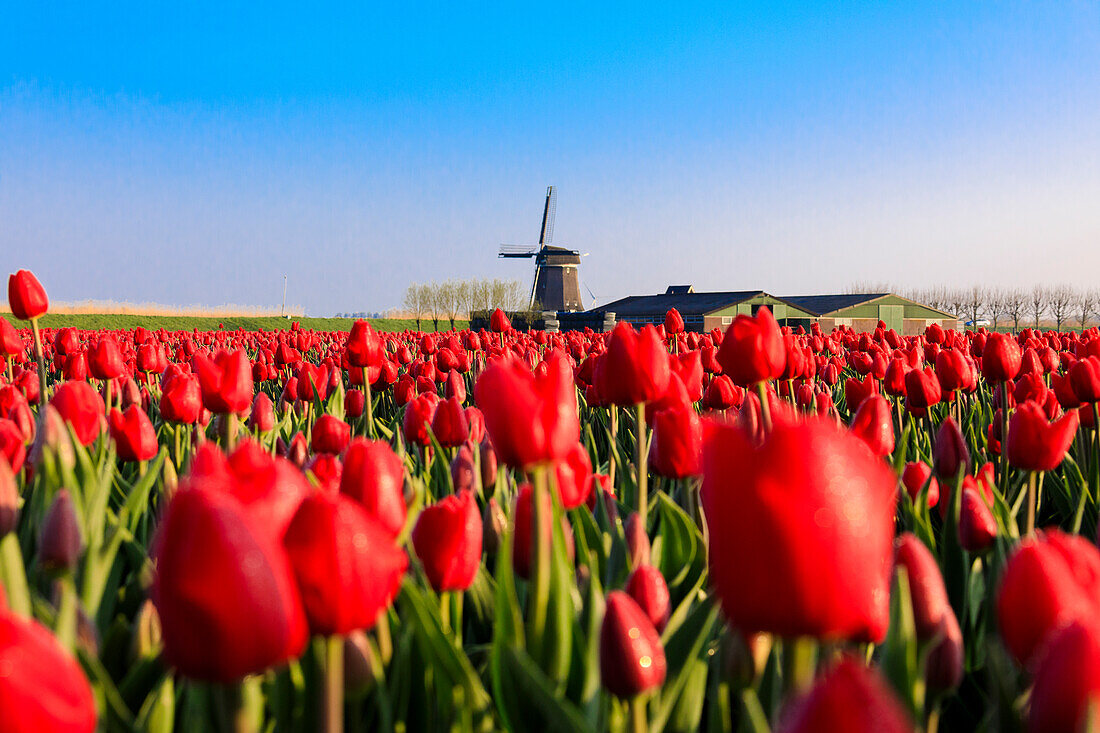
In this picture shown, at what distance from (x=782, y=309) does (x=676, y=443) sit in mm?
49855

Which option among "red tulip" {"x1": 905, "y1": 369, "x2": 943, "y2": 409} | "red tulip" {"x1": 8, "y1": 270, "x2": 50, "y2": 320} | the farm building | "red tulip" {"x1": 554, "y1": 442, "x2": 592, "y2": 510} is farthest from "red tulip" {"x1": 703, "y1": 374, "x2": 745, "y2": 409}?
the farm building

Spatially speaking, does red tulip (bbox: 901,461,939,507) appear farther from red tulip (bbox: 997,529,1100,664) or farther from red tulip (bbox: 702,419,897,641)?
red tulip (bbox: 702,419,897,641)

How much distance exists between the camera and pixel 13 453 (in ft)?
6.69

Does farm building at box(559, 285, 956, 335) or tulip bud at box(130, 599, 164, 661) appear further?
farm building at box(559, 285, 956, 335)

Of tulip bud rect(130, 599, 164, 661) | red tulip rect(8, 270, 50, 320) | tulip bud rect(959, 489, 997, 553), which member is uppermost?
red tulip rect(8, 270, 50, 320)

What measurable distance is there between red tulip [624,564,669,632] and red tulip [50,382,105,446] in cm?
203

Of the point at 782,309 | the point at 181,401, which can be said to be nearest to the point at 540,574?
the point at 181,401

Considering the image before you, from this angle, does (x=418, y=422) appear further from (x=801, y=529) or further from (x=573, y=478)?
(x=801, y=529)

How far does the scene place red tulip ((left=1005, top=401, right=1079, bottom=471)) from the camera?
224 centimetres

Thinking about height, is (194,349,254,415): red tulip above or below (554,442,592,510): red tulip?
above

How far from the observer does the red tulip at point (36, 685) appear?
20.6 inches

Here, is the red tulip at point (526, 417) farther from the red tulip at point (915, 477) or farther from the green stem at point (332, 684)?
the red tulip at point (915, 477)

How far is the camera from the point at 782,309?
49.5 metres

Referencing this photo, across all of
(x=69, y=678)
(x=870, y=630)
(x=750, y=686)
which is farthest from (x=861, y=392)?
(x=69, y=678)
